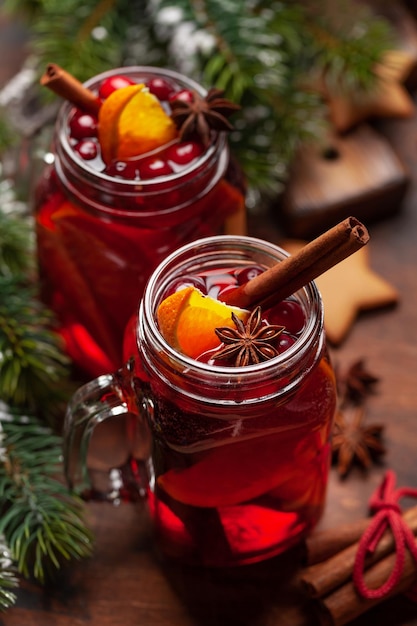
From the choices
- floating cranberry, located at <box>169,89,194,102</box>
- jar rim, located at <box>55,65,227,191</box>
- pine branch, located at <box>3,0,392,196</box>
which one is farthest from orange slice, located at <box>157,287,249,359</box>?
pine branch, located at <box>3,0,392,196</box>

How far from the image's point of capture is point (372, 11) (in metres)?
1.53

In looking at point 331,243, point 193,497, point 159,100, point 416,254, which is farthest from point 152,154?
point 416,254

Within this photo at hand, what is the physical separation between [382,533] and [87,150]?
536 mm

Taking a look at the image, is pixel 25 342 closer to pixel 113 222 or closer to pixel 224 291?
pixel 113 222

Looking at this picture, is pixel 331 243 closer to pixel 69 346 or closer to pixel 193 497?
pixel 193 497

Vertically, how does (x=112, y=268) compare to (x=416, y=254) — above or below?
above

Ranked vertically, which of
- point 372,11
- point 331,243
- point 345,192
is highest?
point 331,243

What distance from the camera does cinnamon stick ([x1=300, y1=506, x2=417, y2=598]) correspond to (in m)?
1.02

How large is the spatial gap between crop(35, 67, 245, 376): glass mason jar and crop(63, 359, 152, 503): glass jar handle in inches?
4.0

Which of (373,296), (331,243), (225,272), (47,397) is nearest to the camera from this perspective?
(331,243)

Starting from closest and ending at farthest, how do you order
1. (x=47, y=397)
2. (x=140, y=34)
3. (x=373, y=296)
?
(x=47, y=397), (x=373, y=296), (x=140, y=34)

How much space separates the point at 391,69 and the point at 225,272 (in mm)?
615

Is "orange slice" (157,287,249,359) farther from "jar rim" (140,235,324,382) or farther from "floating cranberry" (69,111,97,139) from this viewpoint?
"floating cranberry" (69,111,97,139)

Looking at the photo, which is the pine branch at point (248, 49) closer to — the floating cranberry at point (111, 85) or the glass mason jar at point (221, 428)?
the floating cranberry at point (111, 85)
